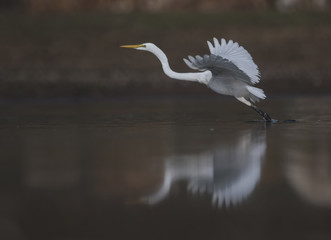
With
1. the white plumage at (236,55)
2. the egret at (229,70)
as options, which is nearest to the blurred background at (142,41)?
the egret at (229,70)

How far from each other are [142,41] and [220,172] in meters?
15.0

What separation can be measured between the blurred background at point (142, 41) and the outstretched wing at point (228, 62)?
763 centimetres

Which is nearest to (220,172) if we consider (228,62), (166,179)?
(166,179)

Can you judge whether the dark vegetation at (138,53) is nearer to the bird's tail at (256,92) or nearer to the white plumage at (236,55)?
the bird's tail at (256,92)

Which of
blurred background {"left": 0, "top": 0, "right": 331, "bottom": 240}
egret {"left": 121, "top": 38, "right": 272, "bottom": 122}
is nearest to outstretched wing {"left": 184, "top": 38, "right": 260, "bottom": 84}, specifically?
egret {"left": 121, "top": 38, "right": 272, "bottom": 122}

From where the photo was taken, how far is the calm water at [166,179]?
14.9ft

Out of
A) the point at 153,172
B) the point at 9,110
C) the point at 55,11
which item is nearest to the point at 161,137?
the point at 153,172

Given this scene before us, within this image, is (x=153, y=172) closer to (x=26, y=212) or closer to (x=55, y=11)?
(x=26, y=212)

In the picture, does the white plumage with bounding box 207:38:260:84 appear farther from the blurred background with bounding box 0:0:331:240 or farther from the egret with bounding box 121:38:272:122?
the blurred background with bounding box 0:0:331:240

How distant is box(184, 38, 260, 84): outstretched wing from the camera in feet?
34.7

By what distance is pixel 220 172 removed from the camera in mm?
6434

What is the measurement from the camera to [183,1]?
24.7 metres

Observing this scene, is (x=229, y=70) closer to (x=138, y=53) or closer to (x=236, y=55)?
(x=236, y=55)

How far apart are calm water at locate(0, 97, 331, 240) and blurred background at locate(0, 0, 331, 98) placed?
7359 millimetres
